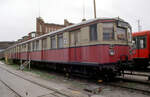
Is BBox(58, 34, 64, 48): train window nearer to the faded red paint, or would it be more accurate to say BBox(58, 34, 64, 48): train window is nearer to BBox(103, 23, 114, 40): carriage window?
BBox(103, 23, 114, 40): carriage window

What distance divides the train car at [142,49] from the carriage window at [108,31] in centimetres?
491

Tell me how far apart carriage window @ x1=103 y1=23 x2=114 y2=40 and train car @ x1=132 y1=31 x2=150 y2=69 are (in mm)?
4908

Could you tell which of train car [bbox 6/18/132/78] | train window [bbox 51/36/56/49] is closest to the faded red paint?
train car [bbox 6/18/132/78]

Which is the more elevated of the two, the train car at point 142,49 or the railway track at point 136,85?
the train car at point 142,49

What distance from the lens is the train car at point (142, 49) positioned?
1134 centimetres

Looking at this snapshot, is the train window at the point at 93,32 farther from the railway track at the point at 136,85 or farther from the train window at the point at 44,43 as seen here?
the train window at the point at 44,43

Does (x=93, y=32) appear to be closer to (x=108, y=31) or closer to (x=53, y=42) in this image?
(x=108, y=31)

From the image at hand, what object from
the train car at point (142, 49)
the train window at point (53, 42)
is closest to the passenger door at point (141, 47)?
the train car at point (142, 49)

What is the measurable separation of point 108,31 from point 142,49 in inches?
228

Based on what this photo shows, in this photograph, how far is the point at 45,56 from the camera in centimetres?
1220

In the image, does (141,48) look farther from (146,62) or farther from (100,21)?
(100,21)

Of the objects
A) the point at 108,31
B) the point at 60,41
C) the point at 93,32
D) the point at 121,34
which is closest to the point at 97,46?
the point at 93,32

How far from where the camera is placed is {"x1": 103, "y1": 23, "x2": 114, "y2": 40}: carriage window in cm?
714

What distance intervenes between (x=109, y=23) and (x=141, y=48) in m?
5.83
